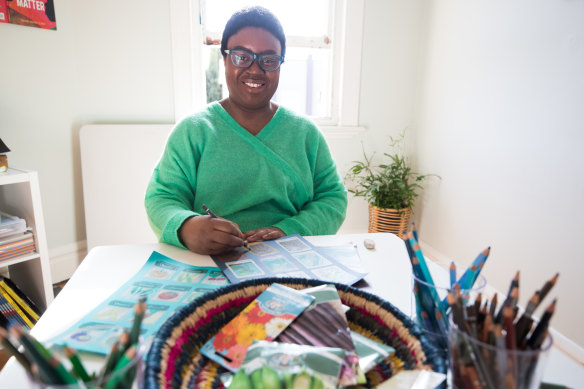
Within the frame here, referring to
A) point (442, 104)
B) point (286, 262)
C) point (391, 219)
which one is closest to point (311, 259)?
point (286, 262)

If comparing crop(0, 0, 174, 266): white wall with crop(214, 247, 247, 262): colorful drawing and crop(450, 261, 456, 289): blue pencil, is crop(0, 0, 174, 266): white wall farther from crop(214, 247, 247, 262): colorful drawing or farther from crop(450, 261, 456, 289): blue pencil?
crop(450, 261, 456, 289): blue pencil

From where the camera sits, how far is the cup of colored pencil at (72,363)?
0.27m

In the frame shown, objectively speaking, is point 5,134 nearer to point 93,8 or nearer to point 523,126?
point 93,8

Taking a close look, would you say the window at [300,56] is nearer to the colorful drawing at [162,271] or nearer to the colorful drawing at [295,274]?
the colorful drawing at [162,271]

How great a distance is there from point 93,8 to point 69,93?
0.50 meters

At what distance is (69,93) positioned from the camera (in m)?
2.11

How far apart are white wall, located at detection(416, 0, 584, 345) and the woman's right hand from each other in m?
1.48

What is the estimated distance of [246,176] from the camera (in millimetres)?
1167

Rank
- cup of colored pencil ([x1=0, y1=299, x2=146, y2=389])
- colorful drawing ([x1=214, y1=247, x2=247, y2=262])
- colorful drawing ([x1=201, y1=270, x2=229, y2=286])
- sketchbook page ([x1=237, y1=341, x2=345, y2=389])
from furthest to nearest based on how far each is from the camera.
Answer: colorful drawing ([x1=214, y1=247, x2=247, y2=262]) < colorful drawing ([x1=201, y1=270, x2=229, y2=286]) < sketchbook page ([x1=237, y1=341, x2=345, y2=389]) < cup of colored pencil ([x1=0, y1=299, x2=146, y2=389])

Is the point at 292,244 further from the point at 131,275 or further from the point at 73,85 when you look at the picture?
the point at 73,85

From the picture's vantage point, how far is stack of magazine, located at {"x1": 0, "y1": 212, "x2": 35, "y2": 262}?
1.58m

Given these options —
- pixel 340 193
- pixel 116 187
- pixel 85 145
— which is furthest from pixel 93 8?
pixel 340 193

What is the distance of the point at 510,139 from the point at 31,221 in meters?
2.32

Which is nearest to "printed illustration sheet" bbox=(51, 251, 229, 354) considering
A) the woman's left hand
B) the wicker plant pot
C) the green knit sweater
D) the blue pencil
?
the woman's left hand
